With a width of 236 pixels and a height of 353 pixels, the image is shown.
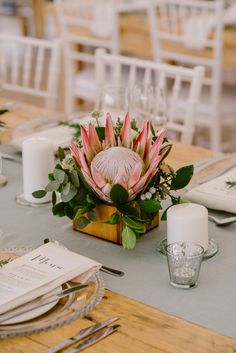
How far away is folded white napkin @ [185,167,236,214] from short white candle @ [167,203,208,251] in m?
0.22

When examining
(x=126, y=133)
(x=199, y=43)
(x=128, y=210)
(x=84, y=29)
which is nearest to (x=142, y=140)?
(x=126, y=133)

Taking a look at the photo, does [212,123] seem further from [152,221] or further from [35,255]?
[35,255]

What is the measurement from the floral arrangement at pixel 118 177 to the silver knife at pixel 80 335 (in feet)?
0.76

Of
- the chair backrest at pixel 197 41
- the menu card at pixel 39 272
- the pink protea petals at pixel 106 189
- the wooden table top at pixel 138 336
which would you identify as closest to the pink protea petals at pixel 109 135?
Answer: the pink protea petals at pixel 106 189

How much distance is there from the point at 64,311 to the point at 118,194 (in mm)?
270

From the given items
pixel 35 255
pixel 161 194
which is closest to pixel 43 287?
pixel 35 255

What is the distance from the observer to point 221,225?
58.6 inches

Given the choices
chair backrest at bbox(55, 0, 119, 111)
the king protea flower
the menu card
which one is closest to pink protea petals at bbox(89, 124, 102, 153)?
the king protea flower

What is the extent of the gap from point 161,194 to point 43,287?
34 centimetres

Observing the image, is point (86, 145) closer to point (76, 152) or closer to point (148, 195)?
point (76, 152)

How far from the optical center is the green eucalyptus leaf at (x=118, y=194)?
1.31m

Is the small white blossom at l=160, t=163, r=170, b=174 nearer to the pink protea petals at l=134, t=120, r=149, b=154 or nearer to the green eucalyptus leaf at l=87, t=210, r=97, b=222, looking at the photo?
the pink protea petals at l=134, t=120, r=149, b=154

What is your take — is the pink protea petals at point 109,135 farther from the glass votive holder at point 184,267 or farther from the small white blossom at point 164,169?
the glass votive holder at point 184,267

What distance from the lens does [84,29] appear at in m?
3.83
